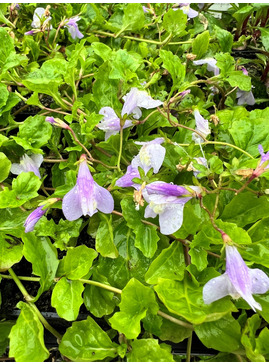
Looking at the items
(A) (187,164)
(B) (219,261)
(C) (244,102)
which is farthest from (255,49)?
(B) (219,261)

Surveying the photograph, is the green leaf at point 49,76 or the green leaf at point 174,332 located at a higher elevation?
the green leaf at point 49,76

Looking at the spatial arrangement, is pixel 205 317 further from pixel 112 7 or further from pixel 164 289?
pixel 112 7

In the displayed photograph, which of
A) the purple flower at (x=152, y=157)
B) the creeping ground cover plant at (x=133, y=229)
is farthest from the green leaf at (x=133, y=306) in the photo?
the purple flower at (x=152, y=157)

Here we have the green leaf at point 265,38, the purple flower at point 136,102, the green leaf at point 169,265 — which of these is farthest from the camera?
the green leaf at point 265,38

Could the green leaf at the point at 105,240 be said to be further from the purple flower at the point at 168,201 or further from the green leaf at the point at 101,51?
the green leaf at the point at 101,51

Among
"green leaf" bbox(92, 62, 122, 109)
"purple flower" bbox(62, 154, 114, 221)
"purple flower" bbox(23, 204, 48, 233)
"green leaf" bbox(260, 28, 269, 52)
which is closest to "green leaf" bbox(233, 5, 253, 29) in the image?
"green leaf" bbox(260, 28, 269, 52)
